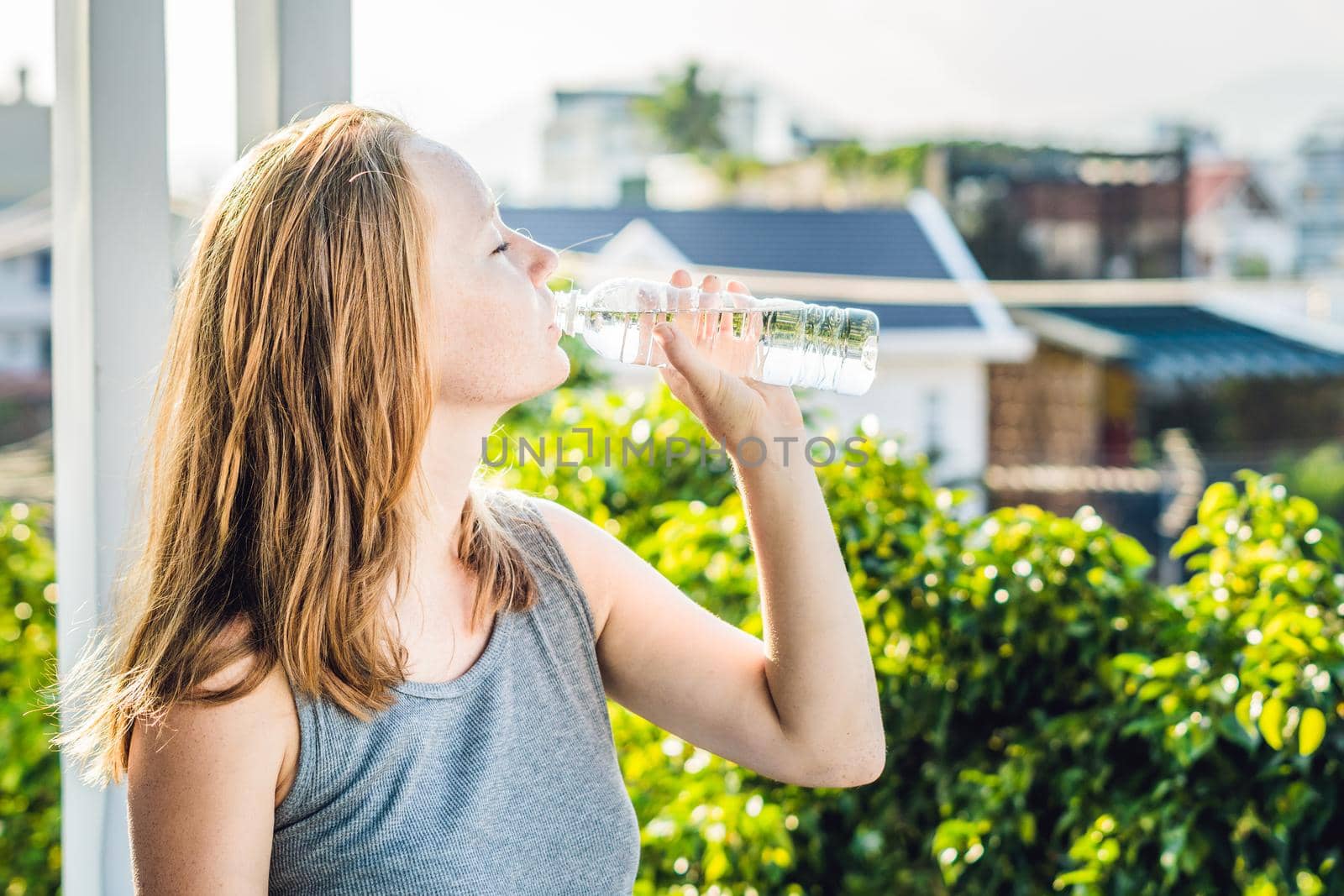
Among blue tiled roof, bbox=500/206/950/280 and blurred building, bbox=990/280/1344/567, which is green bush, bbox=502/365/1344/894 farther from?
blurred building, bbox=990/280/1344/567

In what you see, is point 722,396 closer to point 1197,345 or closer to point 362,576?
point 362,576

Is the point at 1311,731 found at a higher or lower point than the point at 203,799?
lower

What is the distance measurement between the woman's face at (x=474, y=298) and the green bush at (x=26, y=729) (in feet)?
4.50

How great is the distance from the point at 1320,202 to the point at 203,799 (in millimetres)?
19713

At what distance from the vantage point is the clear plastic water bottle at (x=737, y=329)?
1.09m

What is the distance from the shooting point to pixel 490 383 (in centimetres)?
97

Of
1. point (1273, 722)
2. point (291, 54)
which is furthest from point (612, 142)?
point (1273, 722)

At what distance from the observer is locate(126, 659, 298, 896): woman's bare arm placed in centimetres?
84

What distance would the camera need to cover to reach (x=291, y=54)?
1.45 metres

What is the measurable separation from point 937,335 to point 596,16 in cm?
1641

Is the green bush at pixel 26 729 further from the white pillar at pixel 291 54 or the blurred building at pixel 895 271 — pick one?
the blurred building at pixel 895 271

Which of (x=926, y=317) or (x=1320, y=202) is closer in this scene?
(x=926, y=317)

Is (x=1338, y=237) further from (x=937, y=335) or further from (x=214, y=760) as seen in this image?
(x=214, y=760)

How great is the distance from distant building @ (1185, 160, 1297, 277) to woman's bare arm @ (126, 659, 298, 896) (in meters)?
18.0
